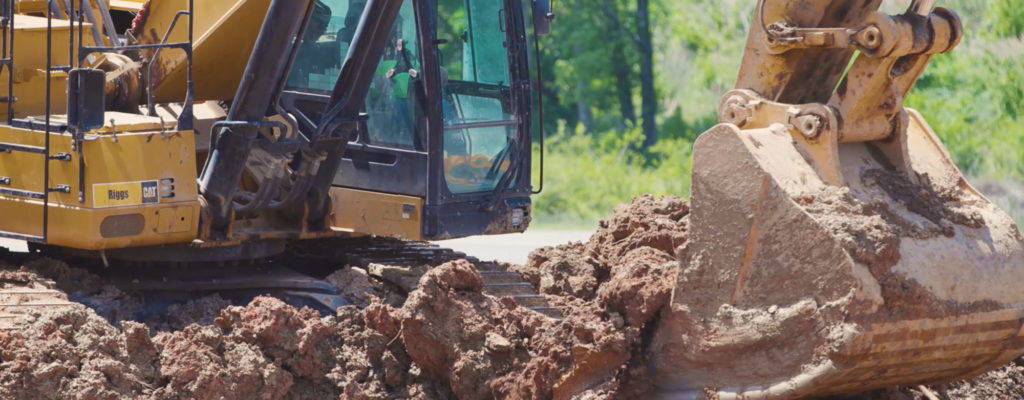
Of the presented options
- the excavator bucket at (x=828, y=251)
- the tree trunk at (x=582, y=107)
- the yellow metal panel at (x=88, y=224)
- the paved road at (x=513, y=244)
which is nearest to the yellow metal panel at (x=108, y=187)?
the yellow metal panel at (x=88, y=224)

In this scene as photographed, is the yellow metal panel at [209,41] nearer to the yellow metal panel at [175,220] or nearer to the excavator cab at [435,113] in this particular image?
the excavator cab at [435,113]

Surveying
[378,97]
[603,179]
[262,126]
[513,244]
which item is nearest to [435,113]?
[378,97]

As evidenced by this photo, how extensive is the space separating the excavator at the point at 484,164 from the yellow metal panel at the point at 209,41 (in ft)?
0.04

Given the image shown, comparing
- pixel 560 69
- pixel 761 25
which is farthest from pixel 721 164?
pixel 560 69

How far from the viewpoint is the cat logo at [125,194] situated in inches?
254

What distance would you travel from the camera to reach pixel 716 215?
5.35m

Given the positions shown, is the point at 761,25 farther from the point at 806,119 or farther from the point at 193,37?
the point at 193,37

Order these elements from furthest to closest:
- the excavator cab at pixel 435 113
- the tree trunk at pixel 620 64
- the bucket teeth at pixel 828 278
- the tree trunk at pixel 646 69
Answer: the tree trunk at pixel 620 64, the tree trunk at pixel 646 69, the excavator cab at pixel 435 113, the bucket teeth at pixel 828 278

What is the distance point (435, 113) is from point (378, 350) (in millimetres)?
1311

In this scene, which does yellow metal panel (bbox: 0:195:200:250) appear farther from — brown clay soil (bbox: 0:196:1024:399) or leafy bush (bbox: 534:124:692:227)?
leafy bush (bbox: 534:124:692:227)

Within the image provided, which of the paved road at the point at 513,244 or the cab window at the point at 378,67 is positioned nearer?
the cab window at the point at 378,67

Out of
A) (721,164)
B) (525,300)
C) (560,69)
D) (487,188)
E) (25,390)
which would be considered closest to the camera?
(721,164)

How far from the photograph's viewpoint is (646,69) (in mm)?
24375

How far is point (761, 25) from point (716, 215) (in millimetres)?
818
